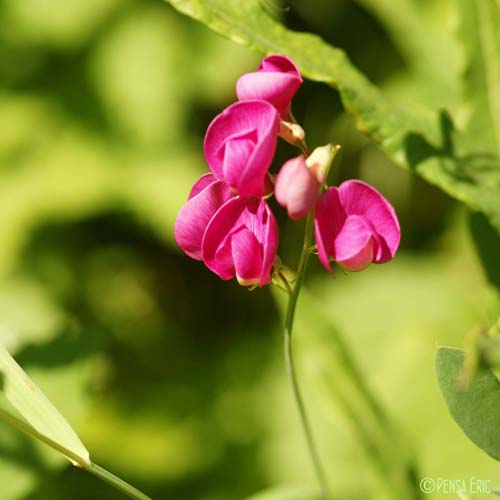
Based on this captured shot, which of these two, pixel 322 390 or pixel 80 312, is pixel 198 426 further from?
pixel 322 390

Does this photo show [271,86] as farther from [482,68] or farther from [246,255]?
[482,68]

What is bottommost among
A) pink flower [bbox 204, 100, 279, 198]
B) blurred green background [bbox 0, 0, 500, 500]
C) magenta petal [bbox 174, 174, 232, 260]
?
blurred green background [bbox 0, 0, 500, 500]

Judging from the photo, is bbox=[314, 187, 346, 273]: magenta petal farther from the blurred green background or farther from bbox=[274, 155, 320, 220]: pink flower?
the blurred green background

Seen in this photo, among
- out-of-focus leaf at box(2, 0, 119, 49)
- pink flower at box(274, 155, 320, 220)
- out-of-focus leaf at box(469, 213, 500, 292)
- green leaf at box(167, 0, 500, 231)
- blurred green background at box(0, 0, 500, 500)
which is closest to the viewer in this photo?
pink flower at box(274, 155, 320, 220)

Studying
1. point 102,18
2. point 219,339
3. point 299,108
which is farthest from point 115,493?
point 102,18

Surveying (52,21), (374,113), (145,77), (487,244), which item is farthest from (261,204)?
(52,21)

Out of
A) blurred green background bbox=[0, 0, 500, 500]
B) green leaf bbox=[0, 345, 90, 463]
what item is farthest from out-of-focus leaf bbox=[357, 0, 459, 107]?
green leaf bbox=[0, 345, 90, 463]

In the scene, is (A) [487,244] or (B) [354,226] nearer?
(B) [354,226]
